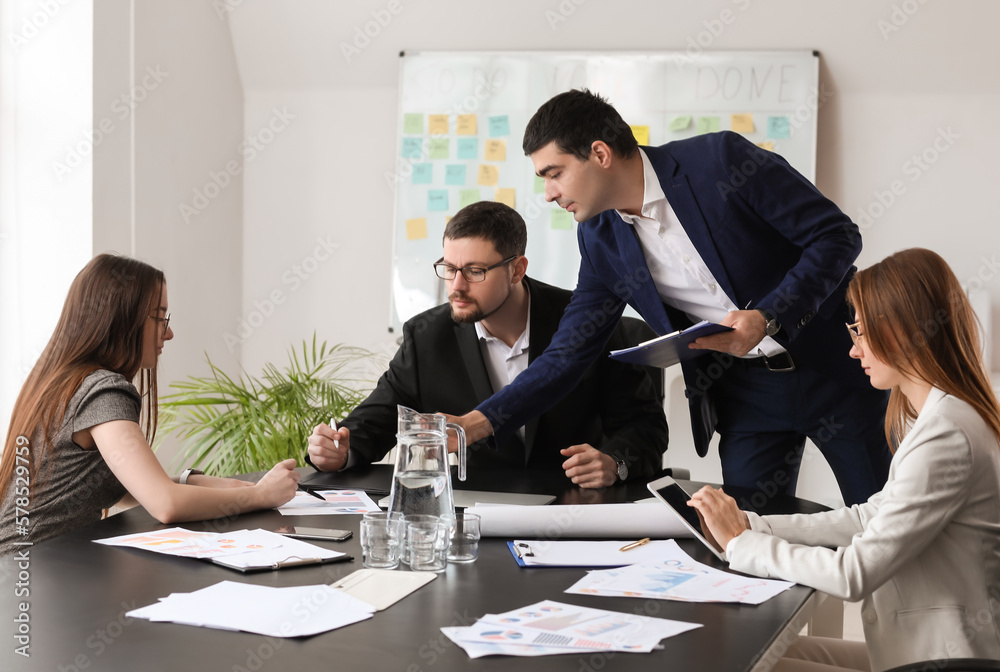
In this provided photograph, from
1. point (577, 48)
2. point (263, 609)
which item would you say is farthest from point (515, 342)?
point (577, 48)

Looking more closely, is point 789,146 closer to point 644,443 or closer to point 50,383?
point 644,443

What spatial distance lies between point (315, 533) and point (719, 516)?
2.00 feet

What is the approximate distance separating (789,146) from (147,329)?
9.00ft

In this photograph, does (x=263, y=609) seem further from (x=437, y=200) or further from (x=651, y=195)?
(x=437, y=200)

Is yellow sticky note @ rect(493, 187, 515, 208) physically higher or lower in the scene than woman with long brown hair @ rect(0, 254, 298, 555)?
higher

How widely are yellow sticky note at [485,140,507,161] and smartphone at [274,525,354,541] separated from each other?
2.74 metres

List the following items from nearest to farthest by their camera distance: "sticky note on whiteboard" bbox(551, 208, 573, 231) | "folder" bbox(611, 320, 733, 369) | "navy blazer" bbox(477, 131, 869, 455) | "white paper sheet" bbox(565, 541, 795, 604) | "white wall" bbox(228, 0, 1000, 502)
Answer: "white paper sheet" bbox(565, 541, 795, 604)
"folder" bbox(611, 320, 733, 369)
"navy blazer" bbox(477, 131, 869, 455)
"white wall" bbox(228, 0, 1000, 502)
"sticky note on whiteboard" bbox(551, 208, 573, 231)

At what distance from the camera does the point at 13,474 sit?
1607 millimetres

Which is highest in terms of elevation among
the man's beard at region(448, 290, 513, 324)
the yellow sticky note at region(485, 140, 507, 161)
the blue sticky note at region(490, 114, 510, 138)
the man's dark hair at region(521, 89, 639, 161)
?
the blue sticky note at region(490, 114, 510, 138)

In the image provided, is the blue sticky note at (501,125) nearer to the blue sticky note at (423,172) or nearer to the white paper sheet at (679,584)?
the blue sticky note at (423,172)

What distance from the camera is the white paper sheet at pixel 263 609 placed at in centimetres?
103

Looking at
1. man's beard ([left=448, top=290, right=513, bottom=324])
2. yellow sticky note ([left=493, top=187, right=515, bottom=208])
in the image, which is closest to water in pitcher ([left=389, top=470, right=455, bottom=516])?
man's beard ([left=448, top=290, right=513, bottom=324])

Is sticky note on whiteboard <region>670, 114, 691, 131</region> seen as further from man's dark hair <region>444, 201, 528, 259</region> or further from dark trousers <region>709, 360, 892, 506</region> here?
dark trousers <region>709, 360, 892, 506</region>

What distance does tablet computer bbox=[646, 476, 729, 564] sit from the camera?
Result: 1373 millimetres
